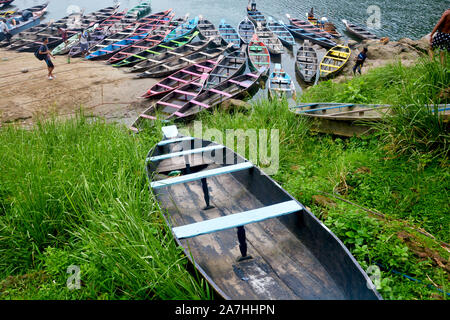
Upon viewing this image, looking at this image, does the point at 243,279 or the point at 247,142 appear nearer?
the point at 243,279

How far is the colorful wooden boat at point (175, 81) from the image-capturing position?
12.1 metres

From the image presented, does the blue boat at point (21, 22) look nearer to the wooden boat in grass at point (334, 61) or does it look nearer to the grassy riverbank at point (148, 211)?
the wooden boat in grass at point (334, 61)

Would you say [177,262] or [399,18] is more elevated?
[399,18]

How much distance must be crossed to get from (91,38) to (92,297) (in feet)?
64.9

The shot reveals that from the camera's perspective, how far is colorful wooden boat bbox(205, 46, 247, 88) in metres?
13.3

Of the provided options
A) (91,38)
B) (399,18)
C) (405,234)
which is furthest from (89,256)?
(399,18)

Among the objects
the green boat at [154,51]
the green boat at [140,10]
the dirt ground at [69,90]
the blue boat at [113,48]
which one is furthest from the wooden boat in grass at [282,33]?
the green boat at [140,10]

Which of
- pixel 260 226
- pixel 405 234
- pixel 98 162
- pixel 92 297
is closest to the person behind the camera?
pixel 92 297

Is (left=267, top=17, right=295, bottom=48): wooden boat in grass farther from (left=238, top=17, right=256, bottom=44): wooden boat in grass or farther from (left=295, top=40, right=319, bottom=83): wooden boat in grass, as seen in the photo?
(left=295, top=40, right=319, bottom=83): wooden boat in grass

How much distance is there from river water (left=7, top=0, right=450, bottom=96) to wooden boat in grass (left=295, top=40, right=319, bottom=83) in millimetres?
927

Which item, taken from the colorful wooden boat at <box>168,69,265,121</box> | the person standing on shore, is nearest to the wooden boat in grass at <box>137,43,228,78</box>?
the colorful wooden boat at <box>168,69,265,121</box>

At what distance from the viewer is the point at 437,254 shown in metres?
3.37

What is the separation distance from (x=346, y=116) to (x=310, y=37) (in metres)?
14.6

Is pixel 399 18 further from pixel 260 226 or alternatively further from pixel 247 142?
pixel 260 226
